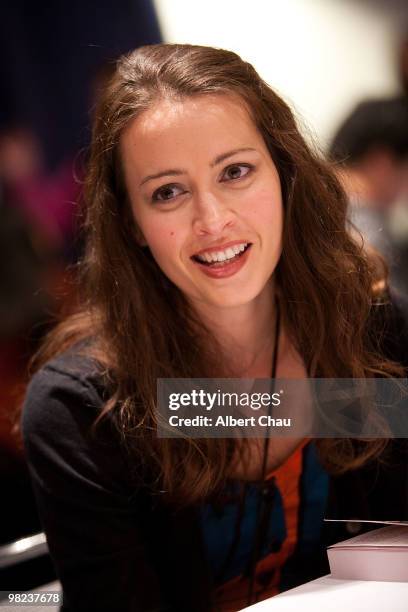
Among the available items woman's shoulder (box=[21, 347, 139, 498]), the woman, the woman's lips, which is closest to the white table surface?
the woman

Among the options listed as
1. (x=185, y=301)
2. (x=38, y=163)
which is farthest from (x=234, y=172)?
(x=38, y=163)

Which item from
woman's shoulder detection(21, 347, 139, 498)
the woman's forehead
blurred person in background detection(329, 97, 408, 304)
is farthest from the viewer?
blurred person in background detection(329, 97, 408, 304)

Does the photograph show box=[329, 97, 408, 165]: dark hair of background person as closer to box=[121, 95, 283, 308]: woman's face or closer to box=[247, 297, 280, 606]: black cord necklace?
box=[121, 95, 283, 308]: woman's face

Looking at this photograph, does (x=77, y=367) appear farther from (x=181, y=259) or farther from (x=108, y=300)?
(x=181, y=259)

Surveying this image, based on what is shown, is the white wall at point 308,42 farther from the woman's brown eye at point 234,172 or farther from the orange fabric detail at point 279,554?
the orange fabric detail at point 279,554

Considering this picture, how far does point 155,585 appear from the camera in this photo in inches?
41.4

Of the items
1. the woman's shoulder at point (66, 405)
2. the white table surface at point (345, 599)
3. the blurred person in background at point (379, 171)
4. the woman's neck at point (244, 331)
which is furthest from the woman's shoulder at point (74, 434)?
the blurred person in background at point (379, 171)

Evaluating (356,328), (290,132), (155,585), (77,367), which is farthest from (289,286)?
(155,585)

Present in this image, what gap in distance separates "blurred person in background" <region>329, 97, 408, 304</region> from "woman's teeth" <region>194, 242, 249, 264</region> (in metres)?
0.23

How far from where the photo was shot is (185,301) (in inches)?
43.3

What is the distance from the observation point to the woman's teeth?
0.99 metres

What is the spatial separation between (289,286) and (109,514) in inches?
15.5

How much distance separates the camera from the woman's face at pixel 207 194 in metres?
0.95

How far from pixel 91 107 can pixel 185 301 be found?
35 cm
